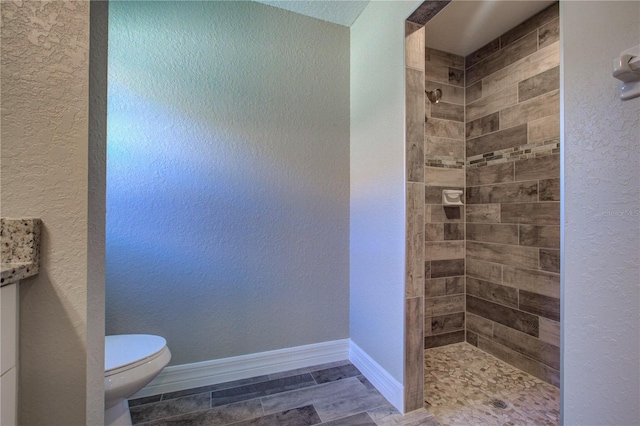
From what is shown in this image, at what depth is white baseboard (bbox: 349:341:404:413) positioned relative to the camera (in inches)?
59.4

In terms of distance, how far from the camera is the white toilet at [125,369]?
113 centimetres

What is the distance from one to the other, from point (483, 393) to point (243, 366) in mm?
1550

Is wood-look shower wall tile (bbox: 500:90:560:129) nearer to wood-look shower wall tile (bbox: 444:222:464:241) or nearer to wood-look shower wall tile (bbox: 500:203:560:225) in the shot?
wood-look shower wall tile (bbox: 500:203:560:225)

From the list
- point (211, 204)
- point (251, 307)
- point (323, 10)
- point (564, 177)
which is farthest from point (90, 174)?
point (323, 10)

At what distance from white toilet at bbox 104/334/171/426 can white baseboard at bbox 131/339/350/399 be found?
0.36 metres

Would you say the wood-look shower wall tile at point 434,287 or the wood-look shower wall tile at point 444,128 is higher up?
the wood-look shower wall tile at point 444,128

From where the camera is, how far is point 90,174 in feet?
2.12

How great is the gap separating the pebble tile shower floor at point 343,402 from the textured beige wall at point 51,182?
3.47 ft

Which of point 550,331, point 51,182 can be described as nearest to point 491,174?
point 550,331

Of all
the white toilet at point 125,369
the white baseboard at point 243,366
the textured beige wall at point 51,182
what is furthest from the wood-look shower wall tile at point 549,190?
the white toilet at point 125,369

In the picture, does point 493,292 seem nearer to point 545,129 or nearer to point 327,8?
point 545,129

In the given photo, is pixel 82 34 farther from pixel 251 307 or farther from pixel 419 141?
pixel 251 307

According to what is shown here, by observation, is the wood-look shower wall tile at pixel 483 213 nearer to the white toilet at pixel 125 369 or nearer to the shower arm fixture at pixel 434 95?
the shower arm fixture at pixel 434 95

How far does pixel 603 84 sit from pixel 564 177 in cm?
25
